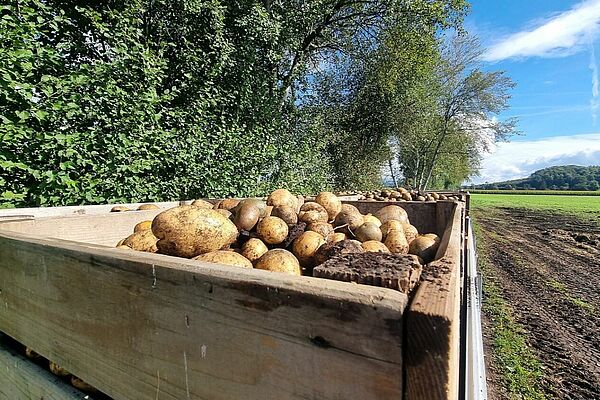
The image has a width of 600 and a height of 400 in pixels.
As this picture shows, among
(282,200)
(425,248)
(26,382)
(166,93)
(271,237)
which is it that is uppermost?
(166,93)

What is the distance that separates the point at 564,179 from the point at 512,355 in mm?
122887

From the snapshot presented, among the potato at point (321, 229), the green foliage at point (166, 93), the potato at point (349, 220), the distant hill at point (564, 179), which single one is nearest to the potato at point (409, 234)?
the potato at point (349, 220)

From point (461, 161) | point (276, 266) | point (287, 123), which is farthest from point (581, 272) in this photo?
point (461, 161)

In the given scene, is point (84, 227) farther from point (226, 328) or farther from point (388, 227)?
point (388, 227)

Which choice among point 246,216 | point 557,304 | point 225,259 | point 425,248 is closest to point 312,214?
point 246,216

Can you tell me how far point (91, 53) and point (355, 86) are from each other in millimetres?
13792

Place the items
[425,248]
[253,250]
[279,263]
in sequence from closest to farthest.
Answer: [279,263], [253,250], [425,248]

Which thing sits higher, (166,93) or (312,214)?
(166,93)

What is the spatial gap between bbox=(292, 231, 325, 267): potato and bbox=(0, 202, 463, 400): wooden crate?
2.43 ft

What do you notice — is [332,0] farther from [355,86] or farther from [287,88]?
[355,86]

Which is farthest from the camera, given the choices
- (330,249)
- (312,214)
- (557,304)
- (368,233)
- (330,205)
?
(557,304)

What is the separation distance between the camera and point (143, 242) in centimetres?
181

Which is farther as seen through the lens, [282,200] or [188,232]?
[282,200]

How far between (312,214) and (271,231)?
0.44m
